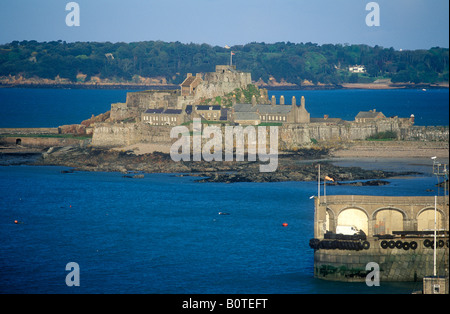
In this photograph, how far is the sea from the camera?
167 ft

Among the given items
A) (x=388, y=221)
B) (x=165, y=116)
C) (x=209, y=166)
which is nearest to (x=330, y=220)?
(x=388, y=221)

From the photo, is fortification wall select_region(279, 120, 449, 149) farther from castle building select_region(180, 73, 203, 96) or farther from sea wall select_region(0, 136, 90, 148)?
sea wall select_region(0, 136, 90, 148)

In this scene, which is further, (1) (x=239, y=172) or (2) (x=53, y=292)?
(1) (x=239, y=172)

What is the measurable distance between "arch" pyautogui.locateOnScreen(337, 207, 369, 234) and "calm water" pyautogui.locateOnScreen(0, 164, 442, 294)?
3.04m

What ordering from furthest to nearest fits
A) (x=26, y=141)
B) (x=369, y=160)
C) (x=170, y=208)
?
1. (x=26, y=141)
2. (x=369, y=160)
3. (x=170, y=208)

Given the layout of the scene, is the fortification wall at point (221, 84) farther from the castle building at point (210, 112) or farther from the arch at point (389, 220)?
the arch at point (389, 220)

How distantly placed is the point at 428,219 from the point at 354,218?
3.66m

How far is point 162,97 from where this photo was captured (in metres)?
123

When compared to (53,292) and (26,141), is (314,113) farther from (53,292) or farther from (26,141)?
(53,292)

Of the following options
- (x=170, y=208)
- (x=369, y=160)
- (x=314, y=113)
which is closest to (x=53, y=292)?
(x=170, y=208)

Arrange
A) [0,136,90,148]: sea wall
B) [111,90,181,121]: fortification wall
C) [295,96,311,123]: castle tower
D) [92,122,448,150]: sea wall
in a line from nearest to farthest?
[92,122,448,150]: sea wall, [295,96,311,123]: castle tower, [0,136,90,148]: sea wall, [111,90,181,121]: fortification wall

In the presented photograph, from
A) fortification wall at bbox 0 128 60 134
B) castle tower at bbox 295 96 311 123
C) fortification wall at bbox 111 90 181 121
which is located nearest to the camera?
castle tower at bbox 295 96 311 123

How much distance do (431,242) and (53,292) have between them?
1899 cm

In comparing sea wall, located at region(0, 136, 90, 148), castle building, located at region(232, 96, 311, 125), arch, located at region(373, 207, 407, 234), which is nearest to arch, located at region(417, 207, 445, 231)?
arch, located at region(373, 207, 407, 234)
